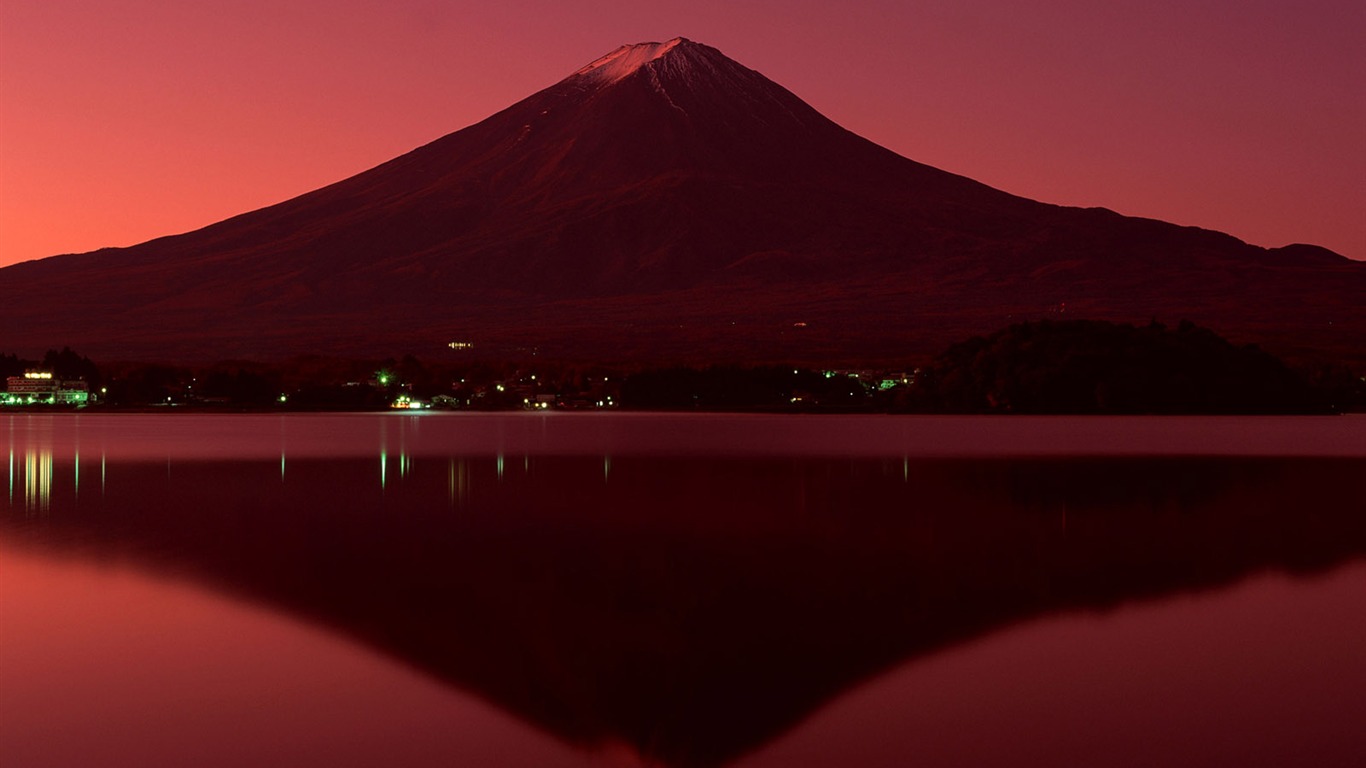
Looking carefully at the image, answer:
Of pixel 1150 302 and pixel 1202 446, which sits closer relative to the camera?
pixel 1202 446

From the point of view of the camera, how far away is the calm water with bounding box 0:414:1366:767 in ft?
31.5

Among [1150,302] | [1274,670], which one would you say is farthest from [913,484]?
[1150,302]

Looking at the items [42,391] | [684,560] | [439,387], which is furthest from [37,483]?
[42,391]

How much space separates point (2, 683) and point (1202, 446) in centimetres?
4649

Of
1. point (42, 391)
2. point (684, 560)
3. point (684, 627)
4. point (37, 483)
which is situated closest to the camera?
point (684, 627)

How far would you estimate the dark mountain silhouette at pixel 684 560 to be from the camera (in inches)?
443

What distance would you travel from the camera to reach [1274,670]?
11688mm

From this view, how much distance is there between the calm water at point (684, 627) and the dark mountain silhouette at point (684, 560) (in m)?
0.07

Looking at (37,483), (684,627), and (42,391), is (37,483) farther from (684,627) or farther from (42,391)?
(42,391)

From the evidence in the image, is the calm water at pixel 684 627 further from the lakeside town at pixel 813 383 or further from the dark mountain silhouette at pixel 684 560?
the lakeside town at pixel 813 383

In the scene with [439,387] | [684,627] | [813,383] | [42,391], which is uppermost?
[813,383]

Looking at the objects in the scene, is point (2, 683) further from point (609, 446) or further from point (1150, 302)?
point (1150, 302)

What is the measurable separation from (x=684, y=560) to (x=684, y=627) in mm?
4641

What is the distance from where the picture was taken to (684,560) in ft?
58.7
